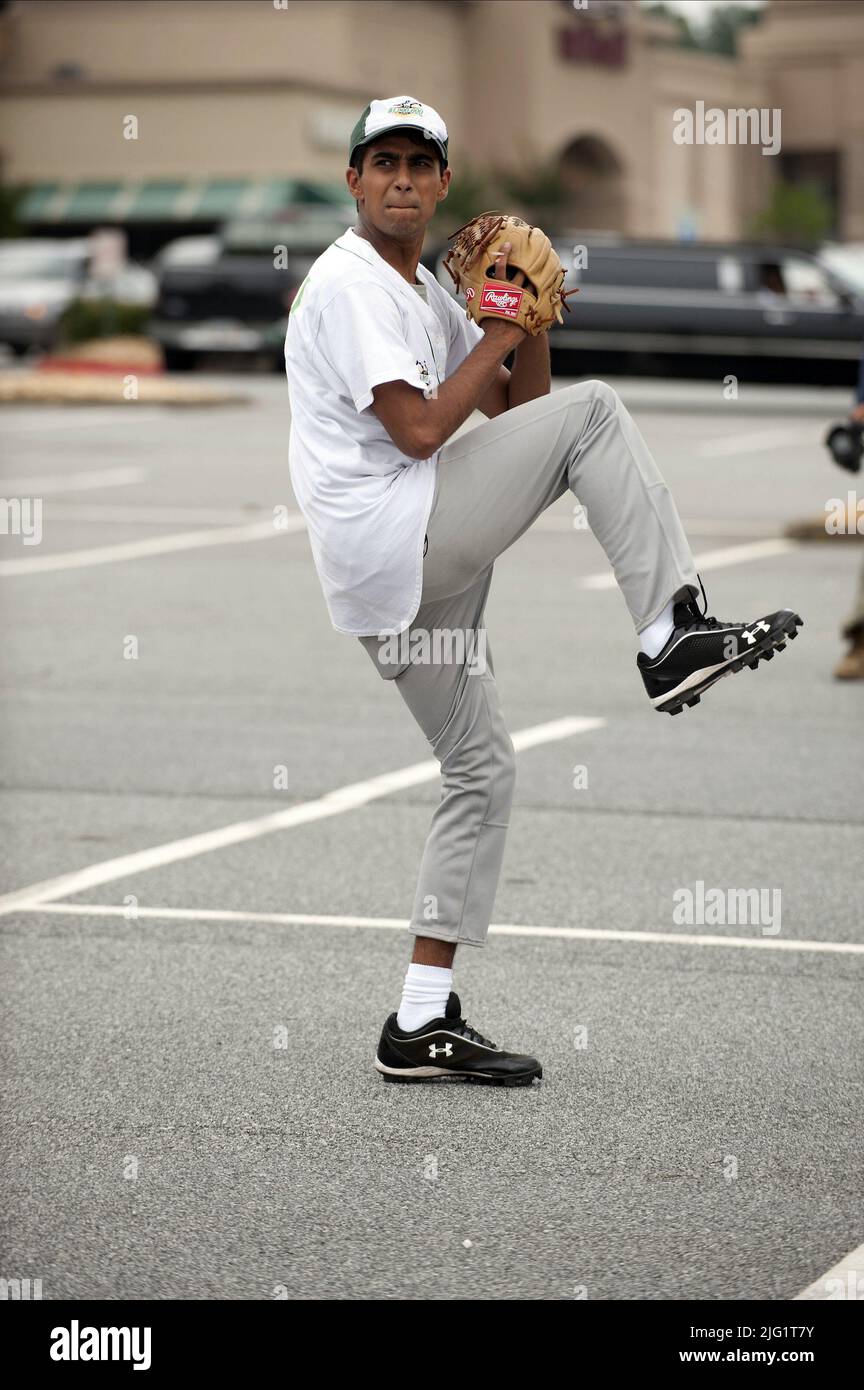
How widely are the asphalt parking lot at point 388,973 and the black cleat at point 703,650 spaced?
0.94 meters

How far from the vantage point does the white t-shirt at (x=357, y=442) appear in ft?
15.0

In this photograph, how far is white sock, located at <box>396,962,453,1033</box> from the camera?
5.03 metres

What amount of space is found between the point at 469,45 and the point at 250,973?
58.4 metres

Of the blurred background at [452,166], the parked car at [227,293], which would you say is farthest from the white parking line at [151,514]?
the parked car at [227,293]

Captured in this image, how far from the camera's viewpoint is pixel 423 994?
5035 mm

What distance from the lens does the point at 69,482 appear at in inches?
787

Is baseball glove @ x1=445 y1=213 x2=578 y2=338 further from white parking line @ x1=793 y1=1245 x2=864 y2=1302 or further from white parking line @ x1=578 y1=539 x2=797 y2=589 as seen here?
white parking line @ x1=578 y1=539 x2=797 y2=589

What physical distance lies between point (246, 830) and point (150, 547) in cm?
831

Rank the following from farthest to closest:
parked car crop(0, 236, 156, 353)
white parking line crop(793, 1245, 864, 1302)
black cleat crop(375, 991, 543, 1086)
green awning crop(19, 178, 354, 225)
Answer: green awning crop(19, 178, 354, 225) → parked car crop(0, 236, 156, 353) → black cleat crop(375, 991, 543, 1086) → white parking line crop(793, 1245, 864, 1302)

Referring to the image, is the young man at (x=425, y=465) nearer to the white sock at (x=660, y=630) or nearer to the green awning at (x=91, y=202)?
the white sock at (x=660, y=630)

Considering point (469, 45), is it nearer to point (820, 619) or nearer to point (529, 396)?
point (820, 619)

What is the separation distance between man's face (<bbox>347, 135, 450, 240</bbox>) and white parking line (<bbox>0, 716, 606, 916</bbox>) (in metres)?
2.81

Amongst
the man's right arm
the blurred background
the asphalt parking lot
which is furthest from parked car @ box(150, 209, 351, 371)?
the man's right arm
